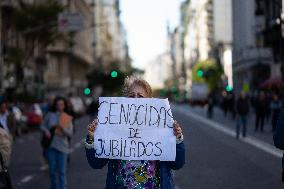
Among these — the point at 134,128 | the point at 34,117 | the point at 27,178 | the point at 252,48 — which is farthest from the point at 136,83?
the point at 252,48

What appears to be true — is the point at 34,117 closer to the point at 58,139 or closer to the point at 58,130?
the point at 58,130

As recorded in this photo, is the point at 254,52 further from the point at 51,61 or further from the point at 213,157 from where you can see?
the point at 213,157

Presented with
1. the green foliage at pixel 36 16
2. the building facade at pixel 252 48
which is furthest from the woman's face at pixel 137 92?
the building facade at pixel 252 48

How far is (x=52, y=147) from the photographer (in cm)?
1182

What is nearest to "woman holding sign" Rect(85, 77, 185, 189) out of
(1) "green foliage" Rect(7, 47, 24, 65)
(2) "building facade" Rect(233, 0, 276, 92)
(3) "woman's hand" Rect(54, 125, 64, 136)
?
(3) "woman's hand" Rect(54, 125, 64, 136)

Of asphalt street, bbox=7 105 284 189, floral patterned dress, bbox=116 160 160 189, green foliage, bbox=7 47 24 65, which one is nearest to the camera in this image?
floral patterned dress, bbox=116 160 160 189

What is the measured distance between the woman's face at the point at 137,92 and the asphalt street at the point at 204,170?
25.0 feet

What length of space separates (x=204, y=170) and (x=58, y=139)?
5111 millimetres

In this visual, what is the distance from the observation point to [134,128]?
19.5ft

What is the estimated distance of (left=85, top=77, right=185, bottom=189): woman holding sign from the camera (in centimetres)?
561

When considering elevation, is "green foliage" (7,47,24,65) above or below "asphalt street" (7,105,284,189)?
above

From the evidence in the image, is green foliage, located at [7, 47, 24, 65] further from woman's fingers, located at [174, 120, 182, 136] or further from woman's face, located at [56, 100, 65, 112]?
woman's fingers, located at [174, 120, 182, 136]

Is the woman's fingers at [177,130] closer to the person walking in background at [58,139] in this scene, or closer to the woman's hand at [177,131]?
the woman's hand at [177,131]

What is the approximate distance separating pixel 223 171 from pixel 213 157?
13.1 feet
